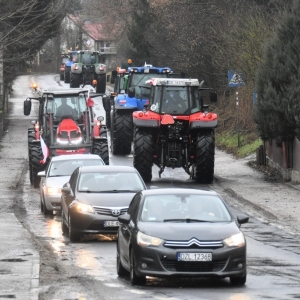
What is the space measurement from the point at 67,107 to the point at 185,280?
17.7 meters

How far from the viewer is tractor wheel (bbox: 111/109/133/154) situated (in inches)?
1407

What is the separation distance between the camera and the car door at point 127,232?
1338 centimetres

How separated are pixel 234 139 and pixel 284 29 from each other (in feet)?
38.4

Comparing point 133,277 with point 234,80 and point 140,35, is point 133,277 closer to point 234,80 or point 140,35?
point 234,80

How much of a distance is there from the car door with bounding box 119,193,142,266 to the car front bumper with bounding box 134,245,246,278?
59cm

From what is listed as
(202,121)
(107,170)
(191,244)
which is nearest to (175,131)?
(202,121)

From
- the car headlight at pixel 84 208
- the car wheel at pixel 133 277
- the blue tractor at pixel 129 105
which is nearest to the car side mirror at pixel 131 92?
the blue tractor at pixel 129 105

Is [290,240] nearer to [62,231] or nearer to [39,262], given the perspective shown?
[62,231]

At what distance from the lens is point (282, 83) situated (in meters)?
30.5

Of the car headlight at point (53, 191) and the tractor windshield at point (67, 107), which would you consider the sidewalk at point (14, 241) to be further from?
the tractor windshield at point (67, 107)

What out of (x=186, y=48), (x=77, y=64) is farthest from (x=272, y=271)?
(x=77, y=64)

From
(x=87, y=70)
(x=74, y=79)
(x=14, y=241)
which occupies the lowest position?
(x=14, y=241)

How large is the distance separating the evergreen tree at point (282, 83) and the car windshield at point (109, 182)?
36.0 feet

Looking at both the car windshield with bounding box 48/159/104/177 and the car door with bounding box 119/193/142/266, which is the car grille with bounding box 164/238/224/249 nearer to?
the car door with bounding box 119/193/142/266
